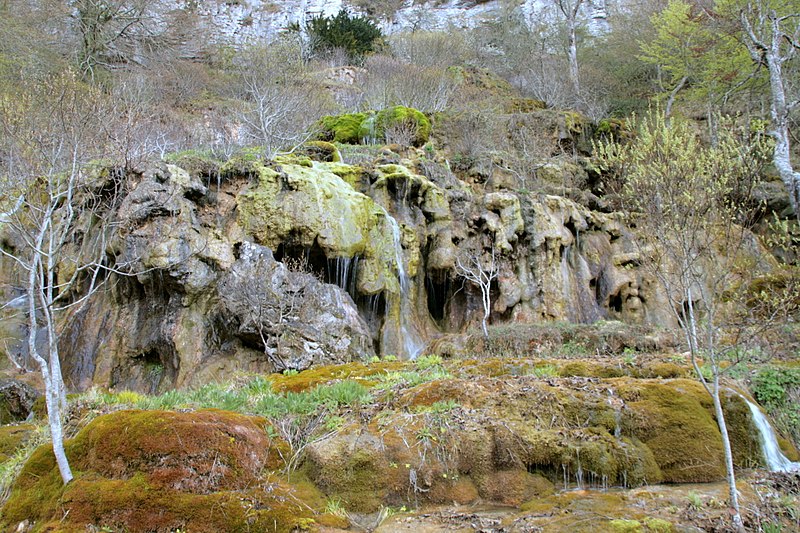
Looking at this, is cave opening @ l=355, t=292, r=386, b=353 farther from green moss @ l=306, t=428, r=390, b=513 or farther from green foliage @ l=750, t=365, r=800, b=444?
green moss @ l=306, t=428, r=390, b=513

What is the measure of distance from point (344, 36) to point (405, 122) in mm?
14701

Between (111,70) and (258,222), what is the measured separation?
63.8ft

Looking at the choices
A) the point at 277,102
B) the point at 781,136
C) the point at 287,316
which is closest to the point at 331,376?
the point at 287,316

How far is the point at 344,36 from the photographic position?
35.2 m

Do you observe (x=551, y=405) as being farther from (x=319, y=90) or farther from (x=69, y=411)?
(x=319, y=90)

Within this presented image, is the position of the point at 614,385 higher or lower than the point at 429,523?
higher

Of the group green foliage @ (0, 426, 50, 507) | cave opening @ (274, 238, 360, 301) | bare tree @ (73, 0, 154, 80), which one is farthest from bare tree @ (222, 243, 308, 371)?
bare tree @ (73, 0, 154, 80)

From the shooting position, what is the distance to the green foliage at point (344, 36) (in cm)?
3506

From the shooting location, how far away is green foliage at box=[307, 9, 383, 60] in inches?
1380

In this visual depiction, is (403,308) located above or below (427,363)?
above

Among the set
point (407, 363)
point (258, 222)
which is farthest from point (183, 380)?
point (407, 363)

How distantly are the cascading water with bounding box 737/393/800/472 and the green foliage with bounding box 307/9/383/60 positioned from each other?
33353 mm

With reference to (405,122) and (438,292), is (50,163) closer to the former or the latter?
(438,292)

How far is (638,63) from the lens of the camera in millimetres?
30234
